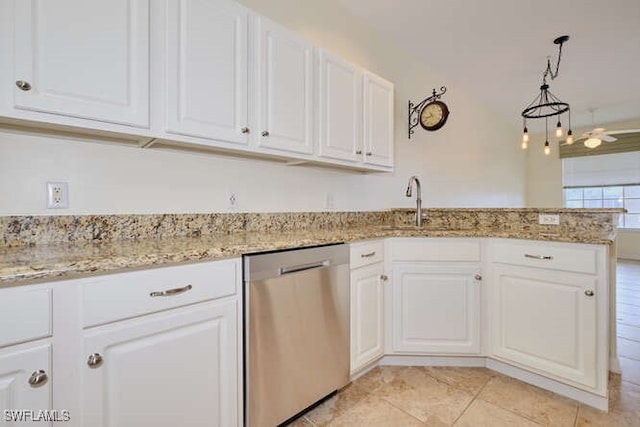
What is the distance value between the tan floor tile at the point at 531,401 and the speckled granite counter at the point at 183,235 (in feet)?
2.91

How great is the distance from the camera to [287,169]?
213 cm

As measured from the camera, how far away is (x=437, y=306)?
1986 millimetres

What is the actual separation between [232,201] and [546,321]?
1945 mm

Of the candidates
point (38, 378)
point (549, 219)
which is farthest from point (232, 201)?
point (549, 219)

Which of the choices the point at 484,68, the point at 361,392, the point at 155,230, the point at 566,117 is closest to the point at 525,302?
the point at 361,392

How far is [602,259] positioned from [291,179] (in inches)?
71.8

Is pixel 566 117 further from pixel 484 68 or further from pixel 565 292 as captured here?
pixel 565 292

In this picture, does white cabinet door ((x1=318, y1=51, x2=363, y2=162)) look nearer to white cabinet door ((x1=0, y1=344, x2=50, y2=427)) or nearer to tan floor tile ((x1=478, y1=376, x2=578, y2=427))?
white cabinet door ((x1=0, y1=344, x2=50, y2=427))

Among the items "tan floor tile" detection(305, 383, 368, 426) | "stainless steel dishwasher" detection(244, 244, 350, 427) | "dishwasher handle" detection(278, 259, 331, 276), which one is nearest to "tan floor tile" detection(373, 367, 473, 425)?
"tan floor tile" detection(305, 383, 368, 426)

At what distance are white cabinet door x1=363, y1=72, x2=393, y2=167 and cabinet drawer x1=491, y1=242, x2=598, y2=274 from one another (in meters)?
0.98

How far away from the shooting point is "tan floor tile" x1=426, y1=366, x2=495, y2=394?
1.82 meters

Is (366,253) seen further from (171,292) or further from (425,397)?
(171,292)

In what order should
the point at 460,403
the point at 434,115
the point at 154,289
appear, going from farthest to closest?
the point at 434,115 → the point at 460,403 → the point at 154,289

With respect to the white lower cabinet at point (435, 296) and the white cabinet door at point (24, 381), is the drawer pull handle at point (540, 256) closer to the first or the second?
the white lower cabinet at point (435, 296)
